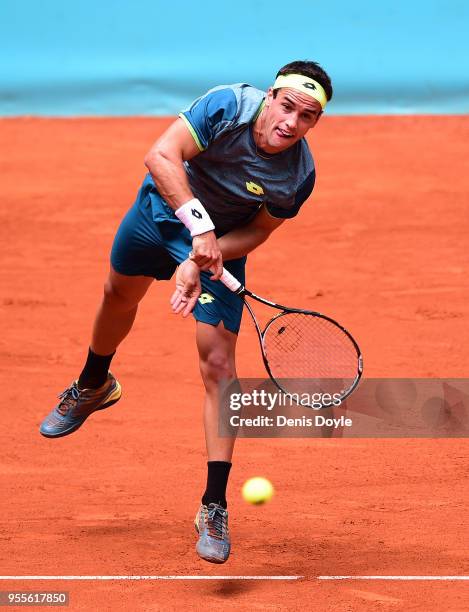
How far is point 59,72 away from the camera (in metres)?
12.9

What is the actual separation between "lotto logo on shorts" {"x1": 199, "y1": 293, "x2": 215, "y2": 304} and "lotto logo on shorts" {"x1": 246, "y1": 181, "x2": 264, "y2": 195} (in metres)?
0.48

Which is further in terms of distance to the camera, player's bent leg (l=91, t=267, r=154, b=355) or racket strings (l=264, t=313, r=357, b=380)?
racket strings (l=264, t=313, r=357, b=380)

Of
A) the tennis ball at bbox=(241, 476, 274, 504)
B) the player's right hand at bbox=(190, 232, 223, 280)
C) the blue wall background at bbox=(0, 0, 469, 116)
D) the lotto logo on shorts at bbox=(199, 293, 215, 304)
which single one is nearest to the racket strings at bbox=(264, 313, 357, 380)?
the lotto logo on shorts at bbox=(199, 293, 215, 304)

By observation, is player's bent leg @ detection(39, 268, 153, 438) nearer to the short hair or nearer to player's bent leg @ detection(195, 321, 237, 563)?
player's bent leg @ detection(195, 321, 237, 563)

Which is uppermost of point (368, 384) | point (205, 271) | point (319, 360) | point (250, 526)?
point (205, 271)

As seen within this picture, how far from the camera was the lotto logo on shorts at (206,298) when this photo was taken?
5055 mm

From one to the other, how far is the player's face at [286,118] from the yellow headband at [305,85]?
2 cm

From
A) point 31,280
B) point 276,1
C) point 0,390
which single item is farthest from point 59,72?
point 0,390

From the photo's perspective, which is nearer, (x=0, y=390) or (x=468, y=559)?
(x=468, y=559)

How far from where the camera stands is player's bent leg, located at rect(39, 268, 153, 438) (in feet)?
19.1

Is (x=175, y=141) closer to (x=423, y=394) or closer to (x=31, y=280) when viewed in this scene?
(x=423, y=394)

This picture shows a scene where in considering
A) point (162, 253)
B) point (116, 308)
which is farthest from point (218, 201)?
point (116, 308)

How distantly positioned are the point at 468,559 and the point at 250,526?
41.7 inches

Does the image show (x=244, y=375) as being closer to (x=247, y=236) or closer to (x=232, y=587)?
(x=247, y=236)
